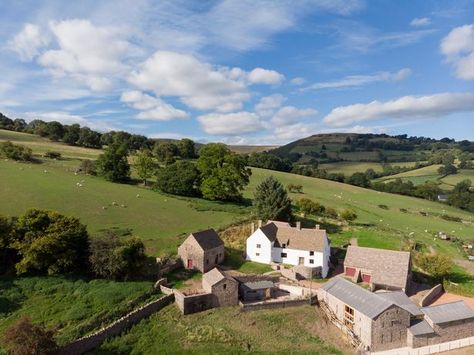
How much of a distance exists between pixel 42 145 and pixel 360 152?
13707cm

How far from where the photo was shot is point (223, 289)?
1363 inches

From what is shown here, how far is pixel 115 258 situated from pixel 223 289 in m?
10.2

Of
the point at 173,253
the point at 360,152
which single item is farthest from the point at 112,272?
the point at 360,152

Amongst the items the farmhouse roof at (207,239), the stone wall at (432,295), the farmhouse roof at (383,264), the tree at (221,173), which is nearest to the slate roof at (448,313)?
the stone wall at (432,295)

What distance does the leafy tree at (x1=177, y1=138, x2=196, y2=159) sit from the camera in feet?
357

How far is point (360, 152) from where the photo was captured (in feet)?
592

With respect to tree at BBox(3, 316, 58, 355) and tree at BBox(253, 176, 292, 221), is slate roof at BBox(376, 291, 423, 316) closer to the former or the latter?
tree at BBox(253, 176, 292, 221)

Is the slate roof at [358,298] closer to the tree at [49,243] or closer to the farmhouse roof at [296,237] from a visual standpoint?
the farmhouse roof at [296,237]

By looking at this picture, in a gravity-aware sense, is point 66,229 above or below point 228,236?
above

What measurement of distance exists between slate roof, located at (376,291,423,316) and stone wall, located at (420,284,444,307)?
9.41 feet

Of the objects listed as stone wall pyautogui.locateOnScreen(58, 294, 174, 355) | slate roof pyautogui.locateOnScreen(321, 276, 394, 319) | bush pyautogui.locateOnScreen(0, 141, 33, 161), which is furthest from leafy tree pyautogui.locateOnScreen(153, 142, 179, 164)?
slate roof pyautogui.locateOnScreen(321, 276, 394, 319)

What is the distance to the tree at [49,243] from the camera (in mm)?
34062

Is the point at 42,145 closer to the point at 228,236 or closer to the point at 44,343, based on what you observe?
the point at 228,236

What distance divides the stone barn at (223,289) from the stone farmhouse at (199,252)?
5096 millimetres
